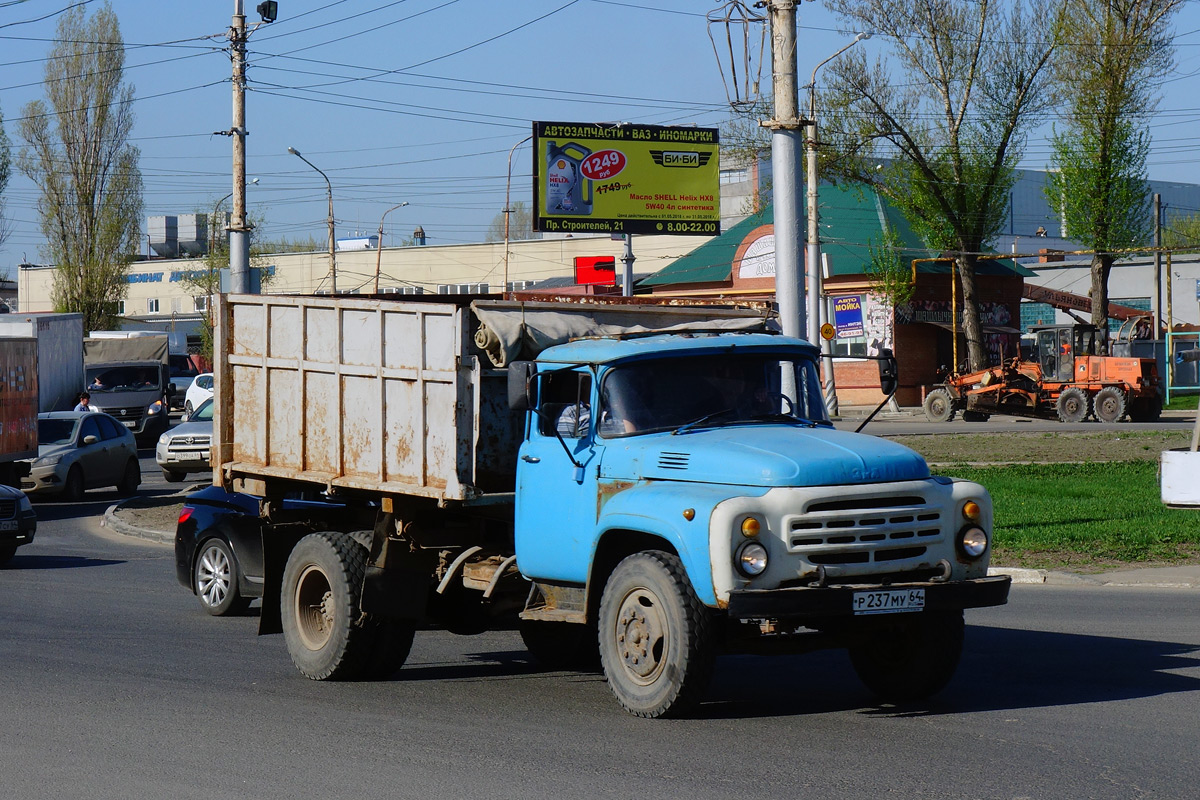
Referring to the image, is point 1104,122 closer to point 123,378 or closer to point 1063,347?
→ point 1063,347

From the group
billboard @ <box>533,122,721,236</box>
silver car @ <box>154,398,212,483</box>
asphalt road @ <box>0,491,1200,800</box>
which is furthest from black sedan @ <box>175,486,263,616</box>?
billboard @ <box>533,122,721,236</box>

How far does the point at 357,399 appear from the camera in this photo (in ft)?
31.5

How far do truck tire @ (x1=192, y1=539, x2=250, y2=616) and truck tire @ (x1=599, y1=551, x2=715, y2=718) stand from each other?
222 inches

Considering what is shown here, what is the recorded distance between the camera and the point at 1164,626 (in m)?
11.2

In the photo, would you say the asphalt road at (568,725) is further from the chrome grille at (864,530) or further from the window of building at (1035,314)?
the window of building at (1035,314)

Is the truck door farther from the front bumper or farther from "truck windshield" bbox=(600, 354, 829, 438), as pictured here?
the front bumper

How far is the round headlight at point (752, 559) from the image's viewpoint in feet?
24.0

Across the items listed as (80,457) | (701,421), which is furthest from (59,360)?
(701,421)

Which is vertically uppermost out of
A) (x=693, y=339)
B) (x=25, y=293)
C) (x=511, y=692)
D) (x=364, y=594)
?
(x=25, y=293)

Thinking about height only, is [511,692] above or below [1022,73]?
below

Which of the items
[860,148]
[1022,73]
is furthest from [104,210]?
[1022,73]

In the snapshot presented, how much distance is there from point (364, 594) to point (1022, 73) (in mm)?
44250

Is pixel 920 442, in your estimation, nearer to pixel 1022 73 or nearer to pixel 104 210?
pixel 1022 73

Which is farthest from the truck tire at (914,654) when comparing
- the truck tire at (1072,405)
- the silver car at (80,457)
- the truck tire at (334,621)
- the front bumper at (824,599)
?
the truck tire at (1072,405)
